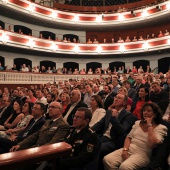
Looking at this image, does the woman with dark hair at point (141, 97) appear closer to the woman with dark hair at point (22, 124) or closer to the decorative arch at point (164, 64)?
the woman with dark hair at point (22, 124)

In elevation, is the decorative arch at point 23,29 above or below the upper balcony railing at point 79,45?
above

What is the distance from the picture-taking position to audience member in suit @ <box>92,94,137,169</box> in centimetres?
229

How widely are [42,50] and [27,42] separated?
1.08 metres

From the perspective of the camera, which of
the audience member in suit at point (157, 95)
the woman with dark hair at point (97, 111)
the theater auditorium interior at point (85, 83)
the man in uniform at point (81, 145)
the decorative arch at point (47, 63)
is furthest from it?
the decorative arch at point (47, 63)

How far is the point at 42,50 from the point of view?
12250 mm

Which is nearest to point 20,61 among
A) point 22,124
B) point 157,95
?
point 22,124

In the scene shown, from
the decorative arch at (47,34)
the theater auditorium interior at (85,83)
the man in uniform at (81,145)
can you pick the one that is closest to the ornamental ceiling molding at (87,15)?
the theater auditorium interior at (85,83)

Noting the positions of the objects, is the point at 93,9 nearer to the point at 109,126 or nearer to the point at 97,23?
the point at 97,23

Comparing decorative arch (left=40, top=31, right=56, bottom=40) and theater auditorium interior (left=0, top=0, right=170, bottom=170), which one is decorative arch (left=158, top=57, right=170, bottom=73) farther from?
decorative arch (left=40, top=31, right=56, bottom=40)

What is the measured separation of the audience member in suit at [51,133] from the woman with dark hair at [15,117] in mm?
1172

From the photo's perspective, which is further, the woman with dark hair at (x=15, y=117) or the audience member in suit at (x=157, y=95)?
the audience member in suit at (x=157, y=95)

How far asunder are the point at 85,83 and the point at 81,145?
16.0 feet

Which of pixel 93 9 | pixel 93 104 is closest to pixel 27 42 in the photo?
pixel 93 9

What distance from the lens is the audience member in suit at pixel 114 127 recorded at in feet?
7.53
